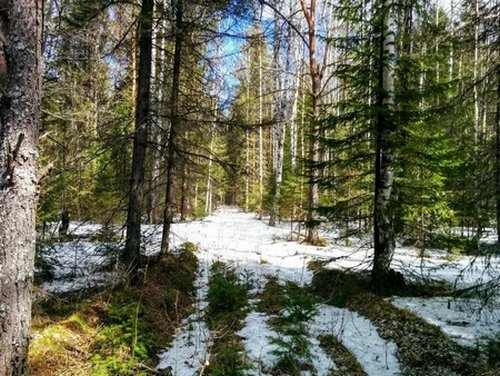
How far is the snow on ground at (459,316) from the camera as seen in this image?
180 inches

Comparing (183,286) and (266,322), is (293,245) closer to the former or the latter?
(183,286)

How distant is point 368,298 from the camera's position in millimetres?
6062

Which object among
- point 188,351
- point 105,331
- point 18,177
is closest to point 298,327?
point 188,351

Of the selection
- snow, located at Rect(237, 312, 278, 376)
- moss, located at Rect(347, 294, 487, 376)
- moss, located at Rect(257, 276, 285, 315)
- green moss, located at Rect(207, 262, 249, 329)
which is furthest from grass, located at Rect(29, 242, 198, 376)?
moss, located at Rect(347, 294, 487, 376)

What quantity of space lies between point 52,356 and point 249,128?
16.5 feet

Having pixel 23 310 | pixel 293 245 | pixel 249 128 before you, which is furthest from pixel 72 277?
pixel 293 245

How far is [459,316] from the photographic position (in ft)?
17.3

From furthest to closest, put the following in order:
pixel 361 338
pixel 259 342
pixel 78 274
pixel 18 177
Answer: pixel 78 274 < pixel 361 338 < pixel 259 342 < pixel 18 177

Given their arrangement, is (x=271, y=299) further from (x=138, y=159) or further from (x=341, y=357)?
(x=138, y=159)

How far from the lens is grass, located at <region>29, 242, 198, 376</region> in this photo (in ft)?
11.7

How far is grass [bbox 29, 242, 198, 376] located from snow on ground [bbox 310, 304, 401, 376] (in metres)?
2.25

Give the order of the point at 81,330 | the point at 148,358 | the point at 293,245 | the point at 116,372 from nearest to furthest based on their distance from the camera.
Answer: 1. the point at 116,372
2. the point at 148,358
3. the point at 81,330
4. the point at 293,245

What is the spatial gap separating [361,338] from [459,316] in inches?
69.1

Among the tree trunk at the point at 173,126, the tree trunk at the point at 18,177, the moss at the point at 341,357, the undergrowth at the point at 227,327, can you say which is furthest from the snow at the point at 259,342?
the tree trunk at the point at 173,126
